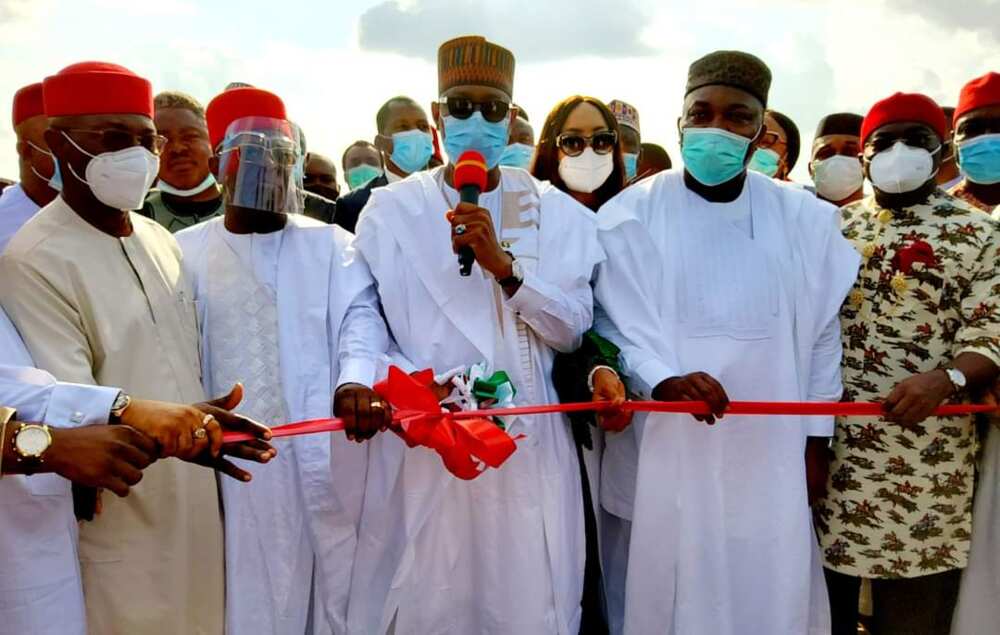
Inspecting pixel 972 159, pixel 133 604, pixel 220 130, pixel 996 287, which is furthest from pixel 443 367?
pixel 972 159

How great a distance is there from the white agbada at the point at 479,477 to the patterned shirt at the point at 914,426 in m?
1.16

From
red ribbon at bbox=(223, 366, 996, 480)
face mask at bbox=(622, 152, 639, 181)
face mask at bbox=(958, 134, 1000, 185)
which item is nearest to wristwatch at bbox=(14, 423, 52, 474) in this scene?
red ribbon at bbox=(223, 366, 996, 480)

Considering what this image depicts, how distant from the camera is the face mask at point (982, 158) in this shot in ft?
12.2

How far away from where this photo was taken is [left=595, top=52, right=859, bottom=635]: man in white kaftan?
3299 millimetres

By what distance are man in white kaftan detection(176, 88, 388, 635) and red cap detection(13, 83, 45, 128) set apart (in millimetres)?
1594

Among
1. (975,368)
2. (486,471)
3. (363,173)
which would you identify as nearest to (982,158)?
(975,368)

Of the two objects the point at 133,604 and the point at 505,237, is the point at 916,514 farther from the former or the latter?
the point at 133,604

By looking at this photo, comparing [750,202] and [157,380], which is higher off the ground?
[750,202]

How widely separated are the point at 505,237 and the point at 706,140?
93 cm

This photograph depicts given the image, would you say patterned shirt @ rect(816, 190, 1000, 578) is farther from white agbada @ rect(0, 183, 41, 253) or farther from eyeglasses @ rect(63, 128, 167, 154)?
white agbada @ rect(0, 183, 41, 253)

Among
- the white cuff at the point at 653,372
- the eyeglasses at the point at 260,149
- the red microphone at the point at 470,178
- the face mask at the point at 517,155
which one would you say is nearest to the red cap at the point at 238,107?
the eyeglasses at the point at 260,149

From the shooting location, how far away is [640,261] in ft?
11.4

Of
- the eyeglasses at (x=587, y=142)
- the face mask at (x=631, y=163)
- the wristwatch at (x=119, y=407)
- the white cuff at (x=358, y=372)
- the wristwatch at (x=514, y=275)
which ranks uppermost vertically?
the face mask at (x=631, y=163)

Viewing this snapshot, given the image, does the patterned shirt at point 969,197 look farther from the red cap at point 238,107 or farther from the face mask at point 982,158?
the red cap at point 238,107
